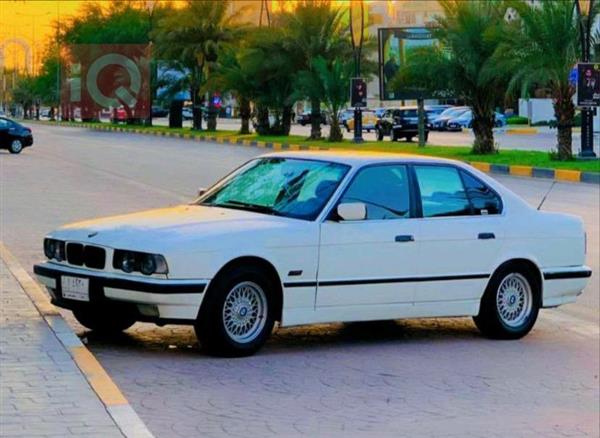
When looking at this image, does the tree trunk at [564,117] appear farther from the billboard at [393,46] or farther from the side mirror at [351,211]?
the side mirror at [351,211]

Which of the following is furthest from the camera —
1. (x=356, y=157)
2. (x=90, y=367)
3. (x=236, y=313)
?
(x=356, y=157)

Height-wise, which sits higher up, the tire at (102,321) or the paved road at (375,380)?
the tire at (102,321)

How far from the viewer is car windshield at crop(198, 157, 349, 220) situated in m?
9.34

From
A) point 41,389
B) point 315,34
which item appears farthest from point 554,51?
point 41,389

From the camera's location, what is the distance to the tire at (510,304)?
10008 mm

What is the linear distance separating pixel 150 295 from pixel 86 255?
2.38 ft

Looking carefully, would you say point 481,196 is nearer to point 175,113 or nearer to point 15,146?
point 15,146

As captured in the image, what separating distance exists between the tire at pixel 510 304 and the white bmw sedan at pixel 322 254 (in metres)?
0.01

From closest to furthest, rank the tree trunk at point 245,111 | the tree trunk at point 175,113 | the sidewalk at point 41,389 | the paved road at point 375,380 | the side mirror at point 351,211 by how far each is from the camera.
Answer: the sidewalk at point 41,389 → the paved road at point 375,380 → the side mirror at point 351,211 → the tree trunk at point 245,111 → the tree trunk at point 175,113

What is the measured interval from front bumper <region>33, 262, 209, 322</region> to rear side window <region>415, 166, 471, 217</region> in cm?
208

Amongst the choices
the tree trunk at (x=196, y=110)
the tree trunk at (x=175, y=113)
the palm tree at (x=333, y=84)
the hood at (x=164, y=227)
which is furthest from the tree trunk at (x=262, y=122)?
the hood at (x=164, y=227)

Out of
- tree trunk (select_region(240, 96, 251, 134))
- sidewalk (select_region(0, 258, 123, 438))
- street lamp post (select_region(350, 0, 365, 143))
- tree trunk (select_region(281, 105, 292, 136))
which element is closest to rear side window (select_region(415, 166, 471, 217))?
sidewalk (select_region(0, 258, 123, 438))

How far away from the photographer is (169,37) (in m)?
71.1

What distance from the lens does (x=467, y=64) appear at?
36.1 meters
